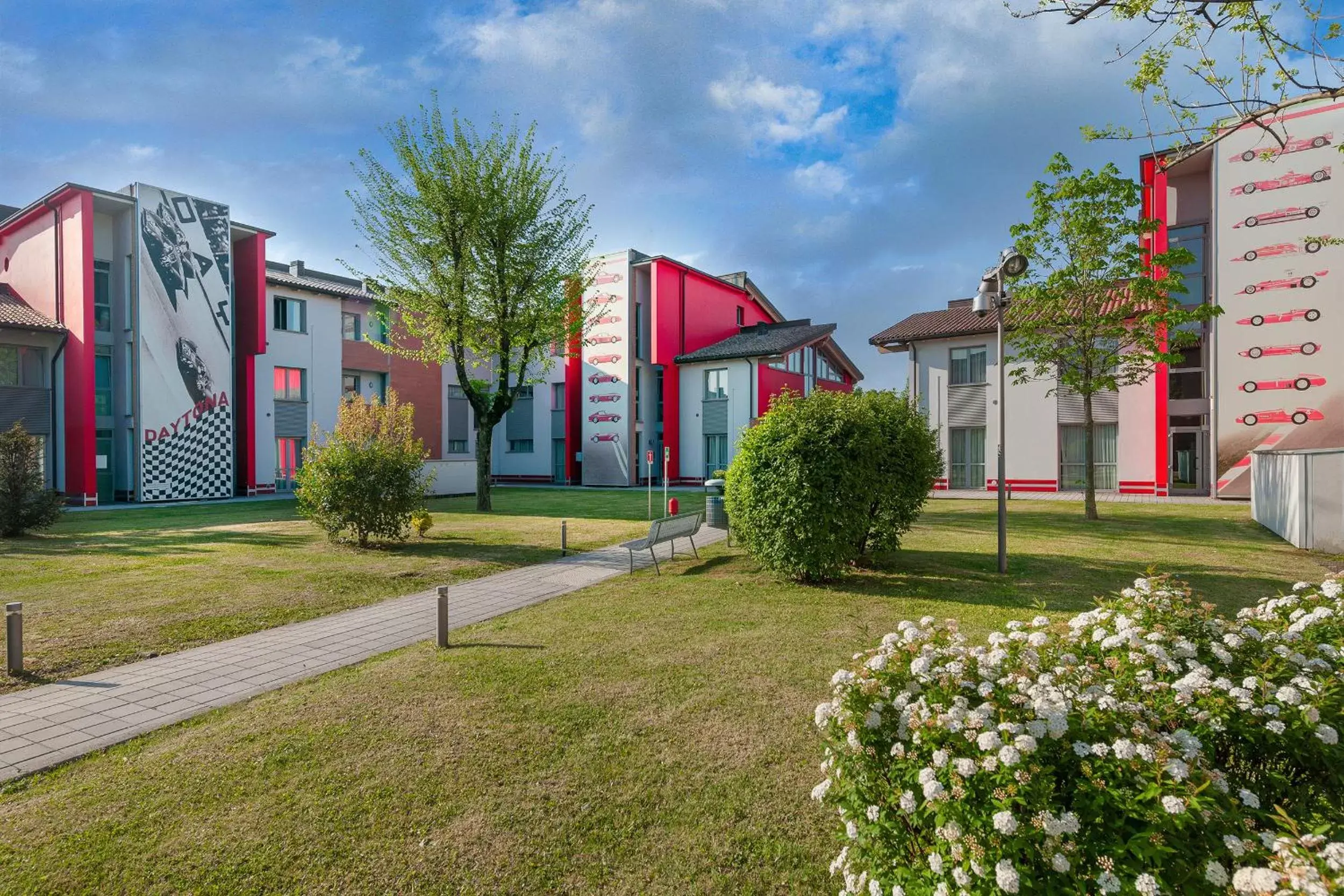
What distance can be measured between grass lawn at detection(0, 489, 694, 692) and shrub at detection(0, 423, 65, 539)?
0.41m

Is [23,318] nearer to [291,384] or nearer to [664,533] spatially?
[291,384]

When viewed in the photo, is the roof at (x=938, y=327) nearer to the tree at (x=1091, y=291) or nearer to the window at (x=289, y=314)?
the tree at (x=1091, y=291)

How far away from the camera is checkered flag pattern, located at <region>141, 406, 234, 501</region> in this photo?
24.6 metres

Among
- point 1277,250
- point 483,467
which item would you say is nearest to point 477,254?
point 483,467

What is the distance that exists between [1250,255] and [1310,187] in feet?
8.04

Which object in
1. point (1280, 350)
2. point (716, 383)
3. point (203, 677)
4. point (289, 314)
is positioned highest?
point (289, 314)

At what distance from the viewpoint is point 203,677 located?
5.85m

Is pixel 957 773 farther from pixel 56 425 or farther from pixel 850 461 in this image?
pixel 56 425

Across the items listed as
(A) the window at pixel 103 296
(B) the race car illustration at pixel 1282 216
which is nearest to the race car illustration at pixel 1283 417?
(B) the race car illustration at pixel 1282 216

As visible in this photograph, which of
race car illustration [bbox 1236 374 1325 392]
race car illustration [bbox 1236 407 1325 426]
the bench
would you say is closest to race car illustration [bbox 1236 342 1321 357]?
race car illustration [bbox 1236 374 1325 392]

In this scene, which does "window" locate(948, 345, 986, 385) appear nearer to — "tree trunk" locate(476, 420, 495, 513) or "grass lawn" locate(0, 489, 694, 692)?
"grass lawn" locate(0, 489, 694, 692)

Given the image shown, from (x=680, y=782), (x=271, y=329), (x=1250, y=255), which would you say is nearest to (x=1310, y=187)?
(x=1250, y=255)

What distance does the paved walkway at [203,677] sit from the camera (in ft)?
15.1

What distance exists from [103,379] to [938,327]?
32940mm
